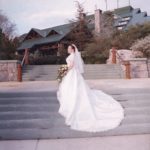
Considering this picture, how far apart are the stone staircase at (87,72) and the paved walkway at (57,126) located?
610 centimetres

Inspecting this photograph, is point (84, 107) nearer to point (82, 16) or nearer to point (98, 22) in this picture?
point (82, 16)

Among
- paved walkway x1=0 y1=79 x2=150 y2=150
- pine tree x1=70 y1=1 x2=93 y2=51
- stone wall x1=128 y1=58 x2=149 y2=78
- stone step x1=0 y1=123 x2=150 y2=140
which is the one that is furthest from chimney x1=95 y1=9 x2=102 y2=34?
stone step x1=0 y1=123 x2=150 y2=140

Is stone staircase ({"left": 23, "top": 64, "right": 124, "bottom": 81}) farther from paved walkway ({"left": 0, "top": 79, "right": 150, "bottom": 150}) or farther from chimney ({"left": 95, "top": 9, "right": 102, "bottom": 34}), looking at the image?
paved walkway ({"left": 0, "top": 79, "right": 150, "bottom": 150})

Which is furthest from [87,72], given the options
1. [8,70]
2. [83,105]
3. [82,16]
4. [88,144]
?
[88,144]

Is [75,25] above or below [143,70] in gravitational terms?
above

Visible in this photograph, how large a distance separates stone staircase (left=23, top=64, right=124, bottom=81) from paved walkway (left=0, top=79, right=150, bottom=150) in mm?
6104

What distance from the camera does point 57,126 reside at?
5539 mm

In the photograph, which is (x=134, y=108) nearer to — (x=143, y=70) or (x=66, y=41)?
(x=143, y=70)

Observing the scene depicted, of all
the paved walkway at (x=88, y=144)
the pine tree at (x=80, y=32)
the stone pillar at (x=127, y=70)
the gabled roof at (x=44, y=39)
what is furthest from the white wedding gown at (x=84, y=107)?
the pine tree at (x=80, y=32)

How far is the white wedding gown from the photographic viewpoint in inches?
213

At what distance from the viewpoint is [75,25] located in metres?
18.8

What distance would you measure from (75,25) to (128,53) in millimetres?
4978

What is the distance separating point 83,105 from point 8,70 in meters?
7.32

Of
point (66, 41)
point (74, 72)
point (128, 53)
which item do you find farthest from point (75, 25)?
point (74, 72)
